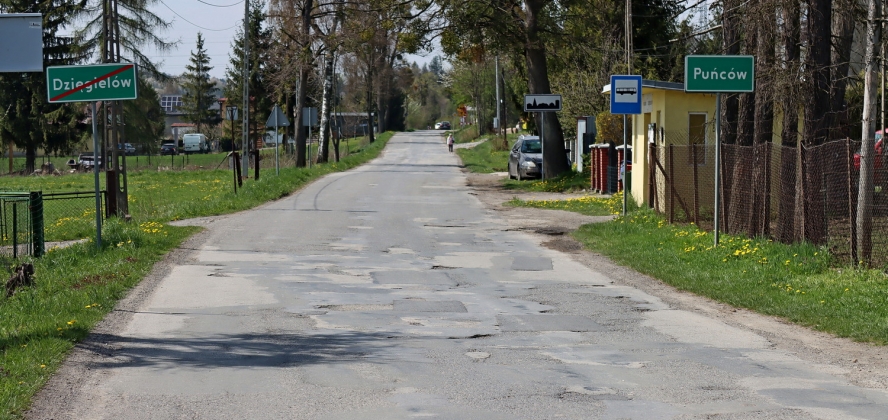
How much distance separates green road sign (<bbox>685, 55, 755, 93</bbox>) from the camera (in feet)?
48.4

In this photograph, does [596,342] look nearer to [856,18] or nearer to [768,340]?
[768,340]

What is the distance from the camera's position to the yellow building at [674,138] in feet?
64.1

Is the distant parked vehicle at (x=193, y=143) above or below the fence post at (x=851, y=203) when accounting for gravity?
above

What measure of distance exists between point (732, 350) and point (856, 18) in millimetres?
11826

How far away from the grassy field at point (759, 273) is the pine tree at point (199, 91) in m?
98.6

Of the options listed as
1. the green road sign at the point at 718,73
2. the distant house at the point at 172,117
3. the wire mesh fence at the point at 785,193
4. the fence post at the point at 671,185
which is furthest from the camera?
the distant house at the point at 172,117

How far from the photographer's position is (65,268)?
1354 cm

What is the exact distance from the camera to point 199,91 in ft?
367

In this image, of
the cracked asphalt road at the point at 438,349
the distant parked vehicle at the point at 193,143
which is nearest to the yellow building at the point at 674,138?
the cracked asphalt road at the point at 438,349

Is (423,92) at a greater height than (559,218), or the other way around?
(423,92)

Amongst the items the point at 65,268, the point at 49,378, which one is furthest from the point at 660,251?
the point at 49,378

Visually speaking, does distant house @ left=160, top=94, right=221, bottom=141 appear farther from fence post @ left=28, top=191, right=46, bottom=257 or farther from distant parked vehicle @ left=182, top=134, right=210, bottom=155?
fence post @ left=28, top=191, right=46, bottom=257

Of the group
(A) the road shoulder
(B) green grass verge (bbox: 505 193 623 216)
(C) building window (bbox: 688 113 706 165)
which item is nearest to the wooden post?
(A) the road shoulder

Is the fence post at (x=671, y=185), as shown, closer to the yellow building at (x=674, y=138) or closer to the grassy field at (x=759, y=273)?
the yellow building at (x=674, y=138)
